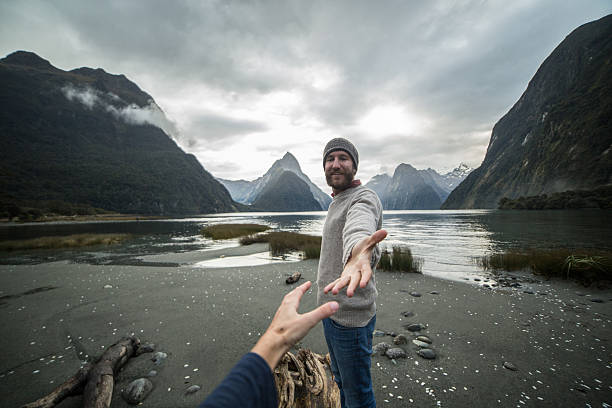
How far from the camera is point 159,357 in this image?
4.66m

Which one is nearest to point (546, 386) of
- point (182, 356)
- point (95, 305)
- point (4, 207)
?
point (182, 356)

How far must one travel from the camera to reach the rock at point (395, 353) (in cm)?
464

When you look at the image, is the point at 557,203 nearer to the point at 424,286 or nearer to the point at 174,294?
the point at 424,286

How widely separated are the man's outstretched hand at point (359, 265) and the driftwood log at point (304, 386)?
1.96 metres

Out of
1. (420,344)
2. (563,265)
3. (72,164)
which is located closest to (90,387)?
(420,344)

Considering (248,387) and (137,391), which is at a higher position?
(248,387)

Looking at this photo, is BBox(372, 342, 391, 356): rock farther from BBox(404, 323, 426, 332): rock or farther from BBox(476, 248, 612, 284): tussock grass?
BBox(476, 248, 612, 284): tussock grass

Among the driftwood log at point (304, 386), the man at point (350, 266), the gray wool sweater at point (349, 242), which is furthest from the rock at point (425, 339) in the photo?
the gray wool sweater at point (349, 242)

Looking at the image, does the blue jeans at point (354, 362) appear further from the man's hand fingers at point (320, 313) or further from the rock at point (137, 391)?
the rock at point (137, 391)

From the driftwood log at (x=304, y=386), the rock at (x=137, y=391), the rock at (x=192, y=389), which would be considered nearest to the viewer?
the driftwood log at (x=304, y=386)

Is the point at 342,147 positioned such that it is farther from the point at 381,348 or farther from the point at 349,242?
the point at 381,348

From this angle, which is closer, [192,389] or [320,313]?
[320,313]

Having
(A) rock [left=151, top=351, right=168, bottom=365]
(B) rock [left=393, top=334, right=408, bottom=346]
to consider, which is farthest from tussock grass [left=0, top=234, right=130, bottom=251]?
(B) rock [left=393, top=334, right=408, bottom=346]

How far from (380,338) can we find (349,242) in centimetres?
461
